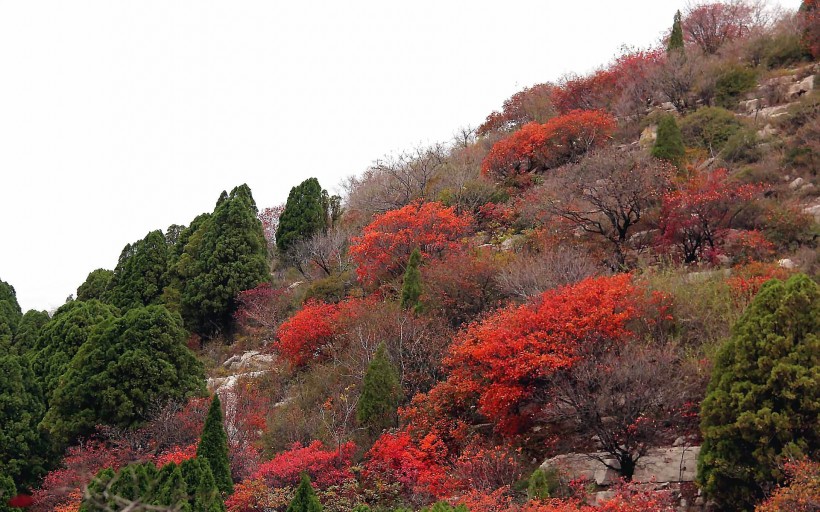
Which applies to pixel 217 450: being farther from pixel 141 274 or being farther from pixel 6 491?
pixel 141 274

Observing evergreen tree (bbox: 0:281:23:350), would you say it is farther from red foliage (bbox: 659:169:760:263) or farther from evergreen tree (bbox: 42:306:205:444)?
red foliage (bbox: 659:169:760:263)

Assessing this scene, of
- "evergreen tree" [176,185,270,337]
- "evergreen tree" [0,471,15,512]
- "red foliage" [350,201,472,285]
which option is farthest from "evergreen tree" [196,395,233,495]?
"evergreen tree" [176,185,270,337]

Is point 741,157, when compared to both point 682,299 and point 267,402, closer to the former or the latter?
point 682,299

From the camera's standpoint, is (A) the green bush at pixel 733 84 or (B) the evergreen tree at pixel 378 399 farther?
(A) the green bush at pixel 733 84

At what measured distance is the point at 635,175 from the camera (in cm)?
2069

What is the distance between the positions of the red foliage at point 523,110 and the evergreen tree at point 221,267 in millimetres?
16457

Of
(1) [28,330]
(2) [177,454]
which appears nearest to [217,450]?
(2) [177,454]

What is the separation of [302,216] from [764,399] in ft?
85.7

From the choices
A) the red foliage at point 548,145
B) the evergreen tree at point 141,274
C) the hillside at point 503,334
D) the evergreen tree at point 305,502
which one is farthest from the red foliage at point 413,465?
the evergreen tree at point 141,274

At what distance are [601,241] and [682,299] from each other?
700cm

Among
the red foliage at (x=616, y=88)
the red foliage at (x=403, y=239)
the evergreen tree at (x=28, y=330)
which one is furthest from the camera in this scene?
the red foliage at (x=616, y=88)

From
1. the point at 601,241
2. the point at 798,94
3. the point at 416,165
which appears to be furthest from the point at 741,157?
the point at 416,165

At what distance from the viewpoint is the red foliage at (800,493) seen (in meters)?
8.70

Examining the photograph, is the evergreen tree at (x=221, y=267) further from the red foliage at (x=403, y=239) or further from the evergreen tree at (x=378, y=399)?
the evergreen tree at (x=378, y=399)
